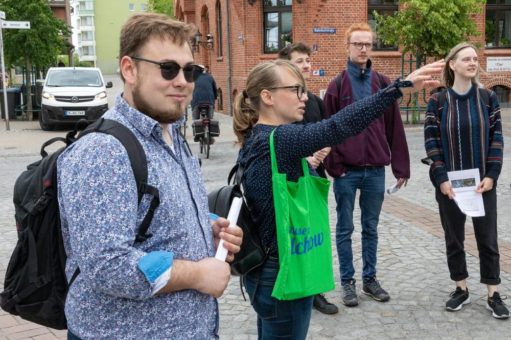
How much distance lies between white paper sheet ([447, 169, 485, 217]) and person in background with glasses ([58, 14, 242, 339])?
2713 millimetres

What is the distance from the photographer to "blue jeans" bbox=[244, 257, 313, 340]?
2621mm

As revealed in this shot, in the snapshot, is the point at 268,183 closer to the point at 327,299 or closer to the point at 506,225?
the point at 327,299

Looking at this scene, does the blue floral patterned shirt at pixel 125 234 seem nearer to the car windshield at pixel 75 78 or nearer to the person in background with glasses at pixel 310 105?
the person in background with glasses at pixel 310 105

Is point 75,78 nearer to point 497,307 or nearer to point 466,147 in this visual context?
point 466,147

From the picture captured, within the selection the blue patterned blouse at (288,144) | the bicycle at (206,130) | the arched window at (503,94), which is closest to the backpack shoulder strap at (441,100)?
the blue patterned blouse at (288,144)

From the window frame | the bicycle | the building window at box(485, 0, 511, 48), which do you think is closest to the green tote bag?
the bicycle

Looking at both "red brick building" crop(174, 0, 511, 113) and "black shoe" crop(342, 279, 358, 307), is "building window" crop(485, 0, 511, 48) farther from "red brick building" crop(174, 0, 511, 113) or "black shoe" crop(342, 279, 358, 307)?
"black shoe" crop(342, 279, 358, 307)

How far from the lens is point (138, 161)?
65.8 inches

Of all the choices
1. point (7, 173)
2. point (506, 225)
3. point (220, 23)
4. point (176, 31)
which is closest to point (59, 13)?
point (220, 23)

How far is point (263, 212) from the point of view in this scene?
266 centimetres

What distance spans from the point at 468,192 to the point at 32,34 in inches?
761

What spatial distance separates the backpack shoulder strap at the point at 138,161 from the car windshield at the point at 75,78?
17.7 meters

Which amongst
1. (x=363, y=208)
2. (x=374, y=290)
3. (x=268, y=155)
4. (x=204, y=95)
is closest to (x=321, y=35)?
(x=204, y=95)

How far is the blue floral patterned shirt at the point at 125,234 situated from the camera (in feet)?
5.24
